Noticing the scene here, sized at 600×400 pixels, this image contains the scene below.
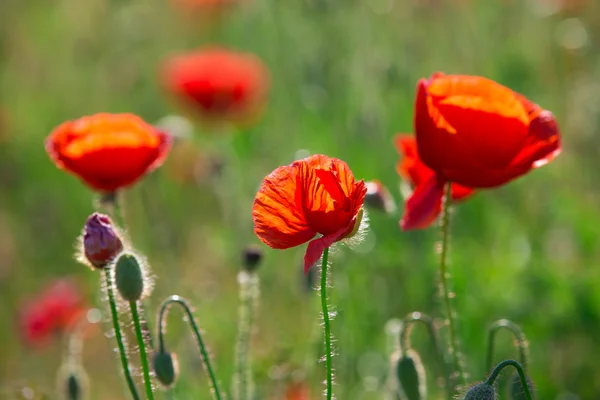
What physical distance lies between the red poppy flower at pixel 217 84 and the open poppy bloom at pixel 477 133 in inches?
127

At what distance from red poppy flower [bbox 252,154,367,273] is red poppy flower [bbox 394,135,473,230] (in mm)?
365

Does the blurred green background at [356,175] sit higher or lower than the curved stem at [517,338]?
higher

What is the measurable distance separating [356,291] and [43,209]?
2.80 meters

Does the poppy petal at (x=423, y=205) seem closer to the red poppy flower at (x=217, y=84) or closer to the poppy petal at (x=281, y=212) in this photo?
the poppy petal at (x=281, y=212)

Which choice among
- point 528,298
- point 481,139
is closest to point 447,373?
point 481,139

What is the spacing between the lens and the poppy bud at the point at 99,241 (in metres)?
1.76

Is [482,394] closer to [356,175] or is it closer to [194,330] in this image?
[194,330]

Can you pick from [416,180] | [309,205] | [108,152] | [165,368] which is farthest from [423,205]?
[108,152]

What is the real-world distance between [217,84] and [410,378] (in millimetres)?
3372

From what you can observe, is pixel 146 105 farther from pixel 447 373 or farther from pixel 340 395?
pixel 447 373

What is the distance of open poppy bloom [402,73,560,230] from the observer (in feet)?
6.30

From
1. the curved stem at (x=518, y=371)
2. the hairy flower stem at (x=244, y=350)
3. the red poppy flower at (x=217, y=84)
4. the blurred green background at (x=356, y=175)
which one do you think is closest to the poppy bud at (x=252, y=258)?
the hairy flower stem at (x=244, y=350)

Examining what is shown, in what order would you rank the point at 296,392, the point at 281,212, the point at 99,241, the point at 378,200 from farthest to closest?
1. the point at 296,392
2. the point at 378,200
3. the point at 99,241
4. the point at 281,212

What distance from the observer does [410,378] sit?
198 cm
